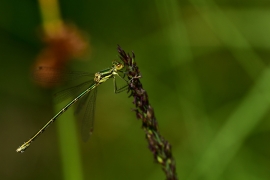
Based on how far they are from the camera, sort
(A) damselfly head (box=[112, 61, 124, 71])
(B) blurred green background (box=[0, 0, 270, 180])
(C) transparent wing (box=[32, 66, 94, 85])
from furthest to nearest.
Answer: (B) blurred green background (box=[0, 0, 270, 180]) < (C) transparent wing (box=[32, 66, 94, 85]) < (A) damselfly head (box=[112, 61, 124, 71])

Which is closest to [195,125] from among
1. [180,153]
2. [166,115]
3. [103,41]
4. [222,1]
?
[180,153]

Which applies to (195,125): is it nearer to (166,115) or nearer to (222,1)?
(166,115)

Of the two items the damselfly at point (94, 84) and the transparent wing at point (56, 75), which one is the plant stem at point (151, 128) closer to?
the damselfly at point (94, 84)

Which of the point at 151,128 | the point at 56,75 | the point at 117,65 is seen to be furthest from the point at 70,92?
the point at 151,128

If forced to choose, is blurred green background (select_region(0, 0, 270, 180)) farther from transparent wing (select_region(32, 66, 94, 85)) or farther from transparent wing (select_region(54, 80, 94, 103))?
transparent wing (select_region(32, 66, 94, 85))

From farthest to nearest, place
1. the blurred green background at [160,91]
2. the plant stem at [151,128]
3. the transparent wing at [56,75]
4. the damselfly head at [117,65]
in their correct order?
the blurred green background at [160,91], the transparent wing at [56,75], the damselfly head at [117,65], the plant stem at [151,128]

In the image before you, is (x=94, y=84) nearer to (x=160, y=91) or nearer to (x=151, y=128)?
(x=160, y=91)

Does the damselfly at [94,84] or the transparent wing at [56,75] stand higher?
the transparent wing at [56,75]

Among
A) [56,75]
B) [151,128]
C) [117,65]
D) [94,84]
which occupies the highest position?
[56,75]

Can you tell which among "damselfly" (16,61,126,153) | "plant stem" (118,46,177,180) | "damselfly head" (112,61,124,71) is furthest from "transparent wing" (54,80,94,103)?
"plant stem" (118,46,177,180)

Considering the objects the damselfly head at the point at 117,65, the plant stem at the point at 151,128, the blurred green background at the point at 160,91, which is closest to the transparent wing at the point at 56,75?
the blurred green background at the point at 160,91
